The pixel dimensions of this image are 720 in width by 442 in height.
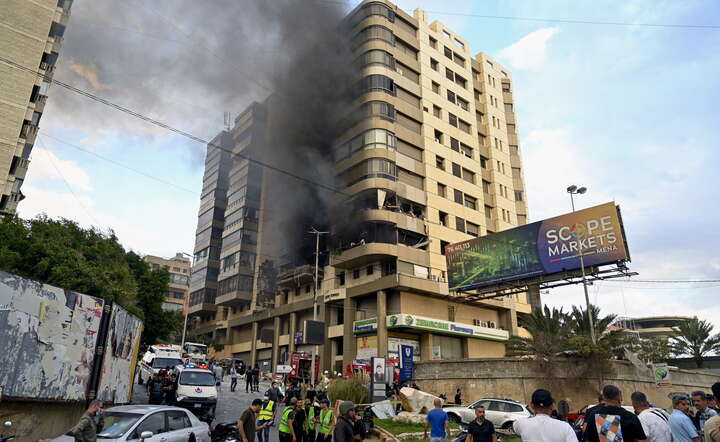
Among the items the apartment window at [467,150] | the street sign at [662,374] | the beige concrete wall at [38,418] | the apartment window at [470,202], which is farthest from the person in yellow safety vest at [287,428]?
the apartment window at [467,150]

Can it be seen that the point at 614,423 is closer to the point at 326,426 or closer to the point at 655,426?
the point at 655,426

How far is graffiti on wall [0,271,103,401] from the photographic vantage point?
33.4 feet

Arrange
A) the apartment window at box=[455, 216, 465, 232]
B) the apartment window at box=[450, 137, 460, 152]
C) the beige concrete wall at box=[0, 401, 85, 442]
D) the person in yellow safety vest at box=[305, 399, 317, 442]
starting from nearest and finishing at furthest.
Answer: the beige concrete wall at box=[0, 401, 85, 442] < the person in yellow safety vest at box=[305, 399, 317, 442] < the apartment window at box=[455, 216, 465, 232] < the apartment window at box=[450, 137, 460, 152]

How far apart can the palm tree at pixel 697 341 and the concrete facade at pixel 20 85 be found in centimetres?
5760

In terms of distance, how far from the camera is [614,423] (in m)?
4.39

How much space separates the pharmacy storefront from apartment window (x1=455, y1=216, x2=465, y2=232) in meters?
9.50

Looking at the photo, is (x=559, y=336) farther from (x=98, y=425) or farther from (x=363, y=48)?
(x=363, y=48)

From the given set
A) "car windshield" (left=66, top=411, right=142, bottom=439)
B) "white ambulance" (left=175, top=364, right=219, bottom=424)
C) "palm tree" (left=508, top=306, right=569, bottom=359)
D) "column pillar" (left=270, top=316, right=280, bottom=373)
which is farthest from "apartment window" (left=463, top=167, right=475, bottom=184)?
"car windshield" (left=66, top=411, right=142, bottom=439)

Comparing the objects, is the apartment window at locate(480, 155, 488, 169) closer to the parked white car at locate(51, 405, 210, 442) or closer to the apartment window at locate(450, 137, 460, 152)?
the apartment window at locate(450, 137, 460, 152)

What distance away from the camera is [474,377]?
2669 centimetres

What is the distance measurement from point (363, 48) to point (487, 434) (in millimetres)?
43059

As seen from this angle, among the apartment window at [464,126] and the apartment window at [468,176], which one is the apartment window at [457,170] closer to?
the apartment window at [468,176]

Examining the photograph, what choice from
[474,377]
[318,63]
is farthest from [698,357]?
[318,63]

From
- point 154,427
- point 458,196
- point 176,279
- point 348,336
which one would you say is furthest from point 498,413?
point 176,279
